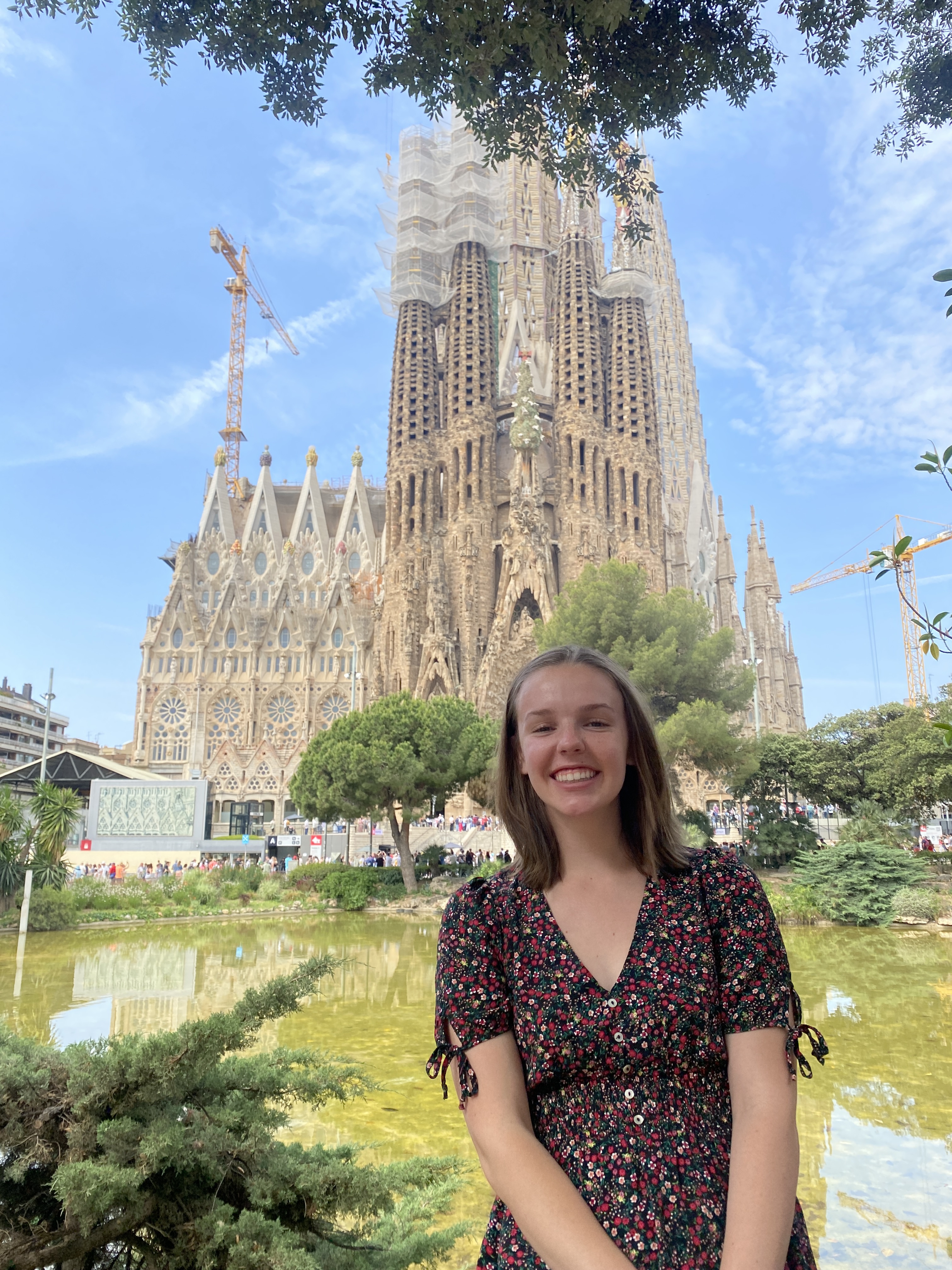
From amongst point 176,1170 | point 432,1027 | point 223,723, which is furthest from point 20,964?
point 223,723

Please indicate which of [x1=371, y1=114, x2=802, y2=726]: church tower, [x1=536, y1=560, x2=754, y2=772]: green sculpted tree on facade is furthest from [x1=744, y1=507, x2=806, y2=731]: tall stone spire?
[x1=536, y1=560, x2=754, y2=772]: green sculpted tree on facade

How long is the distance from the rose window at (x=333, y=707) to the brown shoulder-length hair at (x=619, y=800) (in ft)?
146

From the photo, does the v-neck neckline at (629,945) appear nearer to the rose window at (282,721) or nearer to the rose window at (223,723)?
the rose window at (282,721)

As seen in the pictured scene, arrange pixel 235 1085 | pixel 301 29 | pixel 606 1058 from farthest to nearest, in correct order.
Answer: pixel 301 29 < pixel 235 1085 < pixel 606 1058

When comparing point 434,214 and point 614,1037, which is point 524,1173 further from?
point 434,214

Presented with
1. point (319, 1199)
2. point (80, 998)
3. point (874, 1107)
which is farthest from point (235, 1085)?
point (80, 998)

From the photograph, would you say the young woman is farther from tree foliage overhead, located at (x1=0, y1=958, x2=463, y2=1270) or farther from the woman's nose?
tree foliage overhead, located at (x1=0, y1=958, x2=463, y2=1270)

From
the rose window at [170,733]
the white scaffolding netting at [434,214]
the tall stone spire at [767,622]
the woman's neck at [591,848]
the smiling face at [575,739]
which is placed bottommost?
the woman's neck at [591,848]

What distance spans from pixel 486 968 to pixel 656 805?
1.39ft

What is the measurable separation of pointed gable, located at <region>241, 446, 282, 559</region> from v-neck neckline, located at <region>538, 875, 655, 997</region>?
52380 mm

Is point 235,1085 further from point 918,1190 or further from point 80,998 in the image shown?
point 80,998

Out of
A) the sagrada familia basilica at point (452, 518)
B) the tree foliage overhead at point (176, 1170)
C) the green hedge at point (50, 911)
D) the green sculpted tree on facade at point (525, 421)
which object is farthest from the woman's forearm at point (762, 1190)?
the green sculpted tree on facade at point (525, 421)

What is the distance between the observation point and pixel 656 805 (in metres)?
1.58

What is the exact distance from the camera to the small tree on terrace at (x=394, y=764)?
19781 mm
